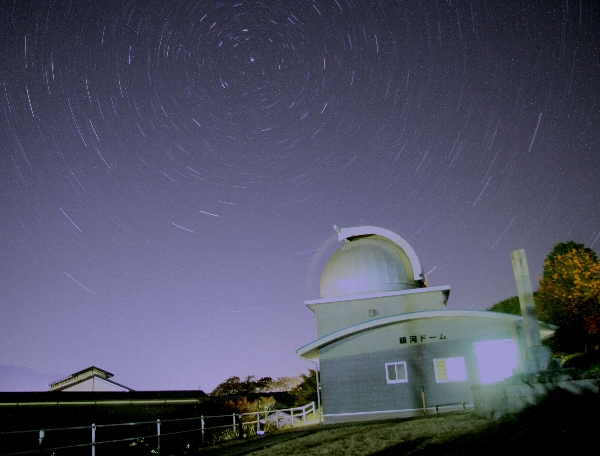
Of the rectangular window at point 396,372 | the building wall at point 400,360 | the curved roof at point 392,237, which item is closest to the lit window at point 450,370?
the building wall at point 400,360

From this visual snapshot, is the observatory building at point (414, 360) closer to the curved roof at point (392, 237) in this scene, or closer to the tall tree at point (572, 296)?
the curved roof at point (392, 237)

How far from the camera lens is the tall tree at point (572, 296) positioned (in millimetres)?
33188

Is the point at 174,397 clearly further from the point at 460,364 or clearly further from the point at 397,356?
the point at 460,364

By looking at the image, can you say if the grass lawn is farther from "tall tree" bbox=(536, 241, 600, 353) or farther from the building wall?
"tall tree" bbox=(536, 241, 600, 353)

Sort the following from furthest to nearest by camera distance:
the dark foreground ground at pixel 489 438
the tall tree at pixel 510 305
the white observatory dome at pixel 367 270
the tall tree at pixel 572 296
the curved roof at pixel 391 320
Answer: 1. the tall tree at pixel 510 305
2. the tall tree at pixel 572 296
3. the white observatory dome at pixel 367 270
4. the curved roof at pixel 391 320
5. the dark foreground ground at pixel 489 438

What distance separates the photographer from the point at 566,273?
38.6 meters

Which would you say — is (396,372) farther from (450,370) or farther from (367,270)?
(367,270)

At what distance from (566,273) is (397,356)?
28202mm

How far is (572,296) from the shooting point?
116 feet

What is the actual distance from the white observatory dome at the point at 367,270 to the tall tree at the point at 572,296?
1741cm

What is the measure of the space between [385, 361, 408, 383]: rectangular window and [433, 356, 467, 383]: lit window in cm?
120

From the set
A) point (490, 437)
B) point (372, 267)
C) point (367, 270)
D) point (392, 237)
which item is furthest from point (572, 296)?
point (490, 437)

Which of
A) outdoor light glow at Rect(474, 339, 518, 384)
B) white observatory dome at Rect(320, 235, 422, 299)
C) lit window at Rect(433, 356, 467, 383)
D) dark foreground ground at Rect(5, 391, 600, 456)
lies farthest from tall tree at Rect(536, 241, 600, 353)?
dark foreground ground at Rect(5, 391, 600, 456)

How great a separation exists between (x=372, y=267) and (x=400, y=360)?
235 inches
